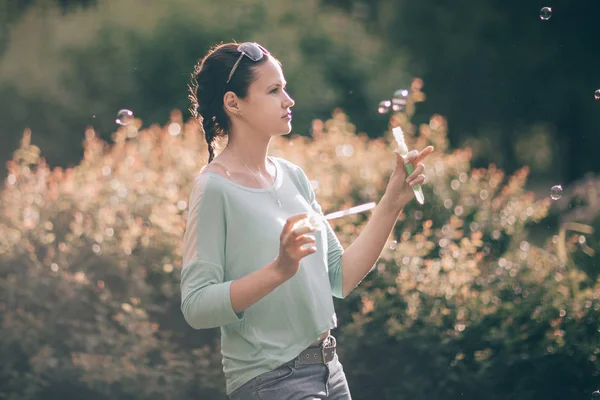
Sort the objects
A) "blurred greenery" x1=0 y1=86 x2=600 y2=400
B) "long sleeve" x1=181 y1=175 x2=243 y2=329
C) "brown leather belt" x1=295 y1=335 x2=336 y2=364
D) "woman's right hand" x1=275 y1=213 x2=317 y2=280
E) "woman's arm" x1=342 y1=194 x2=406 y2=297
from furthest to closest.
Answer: "blurred greenery" x1=0 y1=86 x2=600 y2=400 < "woman's arm" x1=342 y1=194 x2=406 y2=297 < "brown leather belt" x1=295 y1=335 x2=336 y2=364 < "long sleeve" x1=181 y1=175 x2=243 y2=329 < "woman's right hand" x1=275 y1=213 x2=317 y2=280

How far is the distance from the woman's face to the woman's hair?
0.07ft

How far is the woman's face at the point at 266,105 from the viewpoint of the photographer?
239 centimetres

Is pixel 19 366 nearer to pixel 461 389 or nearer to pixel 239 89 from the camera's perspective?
pixel 461 389

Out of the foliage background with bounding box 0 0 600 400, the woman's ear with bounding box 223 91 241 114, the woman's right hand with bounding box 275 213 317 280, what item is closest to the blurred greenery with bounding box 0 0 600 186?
the foliage background with bounding box 0 0 600 400

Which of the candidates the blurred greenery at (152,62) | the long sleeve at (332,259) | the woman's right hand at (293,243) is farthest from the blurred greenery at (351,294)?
the blurred greenery at (152,62)

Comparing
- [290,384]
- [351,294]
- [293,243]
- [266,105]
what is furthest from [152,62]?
[293,243]

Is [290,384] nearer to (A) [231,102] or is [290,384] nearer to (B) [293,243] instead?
(B) [293,243]

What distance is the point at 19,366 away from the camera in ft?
14.9

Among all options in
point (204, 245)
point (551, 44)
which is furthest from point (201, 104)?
point (551, 44)

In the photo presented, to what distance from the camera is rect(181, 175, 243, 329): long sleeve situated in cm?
209

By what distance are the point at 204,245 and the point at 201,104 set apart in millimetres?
541

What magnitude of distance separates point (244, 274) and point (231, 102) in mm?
516

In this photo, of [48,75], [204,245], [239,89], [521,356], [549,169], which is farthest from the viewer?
[549,169]

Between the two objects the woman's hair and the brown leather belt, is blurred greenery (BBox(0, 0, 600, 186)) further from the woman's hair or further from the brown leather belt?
the brown leather belt
